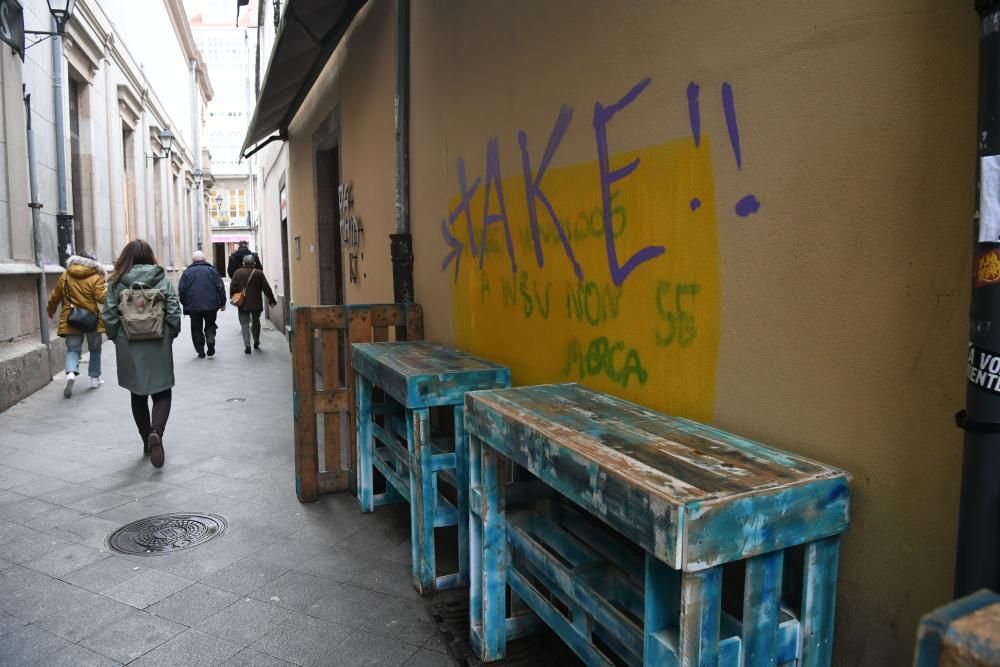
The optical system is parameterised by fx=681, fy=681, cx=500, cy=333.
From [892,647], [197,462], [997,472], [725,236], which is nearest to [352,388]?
[197,462]

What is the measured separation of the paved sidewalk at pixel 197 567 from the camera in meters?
2.73

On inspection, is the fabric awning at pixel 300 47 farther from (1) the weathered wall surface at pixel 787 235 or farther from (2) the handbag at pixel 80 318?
(1) the weathered wall surface at pixel 787 235

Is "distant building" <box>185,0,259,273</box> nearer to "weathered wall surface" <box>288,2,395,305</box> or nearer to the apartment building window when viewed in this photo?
the apartment building window

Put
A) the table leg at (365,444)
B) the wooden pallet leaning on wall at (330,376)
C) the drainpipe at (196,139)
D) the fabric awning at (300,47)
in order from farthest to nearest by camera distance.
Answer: the drainpipe at (196,139) → the fabric awning at (300,47) → the wooden pallet leaning on wall at (330,376) → the table leg at (365,444)

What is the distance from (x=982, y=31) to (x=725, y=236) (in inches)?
33.1

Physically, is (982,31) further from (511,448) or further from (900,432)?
(511,448)

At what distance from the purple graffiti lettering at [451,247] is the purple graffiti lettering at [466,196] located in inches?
6.1

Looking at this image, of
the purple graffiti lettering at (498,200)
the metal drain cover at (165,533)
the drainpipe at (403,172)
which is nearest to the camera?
the purple graffiti lettering at (498,200)

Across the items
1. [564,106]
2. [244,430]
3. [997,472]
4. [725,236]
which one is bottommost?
[244,430]

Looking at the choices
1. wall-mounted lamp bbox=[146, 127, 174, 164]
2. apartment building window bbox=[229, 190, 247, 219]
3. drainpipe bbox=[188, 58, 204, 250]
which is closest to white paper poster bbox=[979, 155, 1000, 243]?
wall-mounted lamp bbox=[146, 127, 174, 164]

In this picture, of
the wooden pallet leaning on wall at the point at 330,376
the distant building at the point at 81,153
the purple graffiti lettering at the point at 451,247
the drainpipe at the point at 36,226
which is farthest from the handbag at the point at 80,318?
the purple graffiti lettering at the point at 451,247

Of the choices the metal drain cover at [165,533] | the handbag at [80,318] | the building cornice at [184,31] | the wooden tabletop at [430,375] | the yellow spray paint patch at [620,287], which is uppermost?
A: the building cornice at [184,31]

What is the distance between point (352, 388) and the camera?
4.42m

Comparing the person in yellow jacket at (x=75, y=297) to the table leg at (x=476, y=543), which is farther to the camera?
the person in yellow jacket at (x=75, y=297)
